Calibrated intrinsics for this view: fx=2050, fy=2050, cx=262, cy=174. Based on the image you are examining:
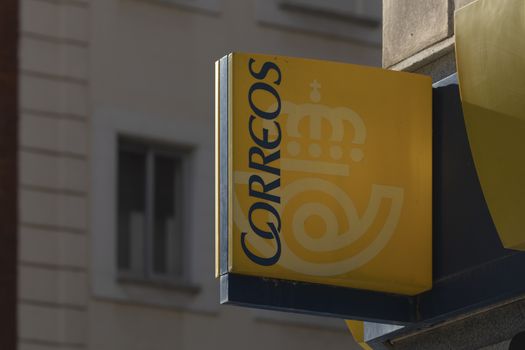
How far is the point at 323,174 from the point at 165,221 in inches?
430

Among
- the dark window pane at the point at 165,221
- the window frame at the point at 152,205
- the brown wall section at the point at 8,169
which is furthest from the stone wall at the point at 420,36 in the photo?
the dark window pane at the point at 165,221

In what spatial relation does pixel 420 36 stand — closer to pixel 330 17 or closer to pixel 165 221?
pixel 165 221

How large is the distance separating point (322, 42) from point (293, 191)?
12455mm

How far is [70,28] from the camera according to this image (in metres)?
18.9

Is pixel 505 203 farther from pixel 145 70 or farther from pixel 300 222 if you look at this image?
pixel 145 70

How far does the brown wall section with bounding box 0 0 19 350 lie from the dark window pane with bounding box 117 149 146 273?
121 centimetres

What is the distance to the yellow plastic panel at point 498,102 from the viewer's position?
784 cm

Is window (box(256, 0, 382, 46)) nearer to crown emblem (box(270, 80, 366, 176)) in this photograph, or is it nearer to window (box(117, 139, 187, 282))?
window (box(117, 139, 187, 282))

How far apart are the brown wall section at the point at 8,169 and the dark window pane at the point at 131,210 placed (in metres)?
1.21

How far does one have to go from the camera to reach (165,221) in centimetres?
1923

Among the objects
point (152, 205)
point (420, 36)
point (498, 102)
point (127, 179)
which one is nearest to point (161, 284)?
point (152, 205)

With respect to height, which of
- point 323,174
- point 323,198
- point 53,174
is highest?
point 53,174

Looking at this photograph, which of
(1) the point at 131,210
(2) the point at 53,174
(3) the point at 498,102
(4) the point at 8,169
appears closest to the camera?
(3) the point at 498,102

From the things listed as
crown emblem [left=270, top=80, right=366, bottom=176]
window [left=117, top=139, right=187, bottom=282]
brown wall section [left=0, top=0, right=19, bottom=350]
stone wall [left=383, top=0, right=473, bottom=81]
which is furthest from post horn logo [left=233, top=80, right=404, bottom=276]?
window [left=117, top=139, right=187, bottom=282]
